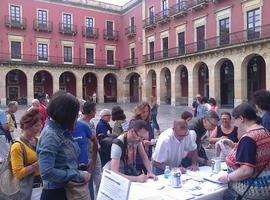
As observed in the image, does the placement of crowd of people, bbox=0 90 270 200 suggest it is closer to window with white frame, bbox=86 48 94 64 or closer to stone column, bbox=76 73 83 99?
stone column, bbox=76 73 83 99

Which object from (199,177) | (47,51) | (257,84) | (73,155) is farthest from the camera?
(47,51)

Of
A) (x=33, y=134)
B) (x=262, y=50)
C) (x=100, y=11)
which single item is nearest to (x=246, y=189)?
(x=33, y=134)

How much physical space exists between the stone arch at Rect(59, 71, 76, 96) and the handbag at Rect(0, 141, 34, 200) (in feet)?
108

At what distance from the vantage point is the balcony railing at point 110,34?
36188 millimetres

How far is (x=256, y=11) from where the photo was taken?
20.3 metres

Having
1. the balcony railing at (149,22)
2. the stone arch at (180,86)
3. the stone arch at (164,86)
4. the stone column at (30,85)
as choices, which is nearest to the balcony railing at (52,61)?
the stone column at (30,85)

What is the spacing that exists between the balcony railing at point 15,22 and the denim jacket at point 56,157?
31211 millimetres

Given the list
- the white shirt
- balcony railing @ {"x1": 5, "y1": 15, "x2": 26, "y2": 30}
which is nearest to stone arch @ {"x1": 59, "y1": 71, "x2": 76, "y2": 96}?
balcony railing @ {"x1": 5, "y1": 15, "x2": 26, "y2": 30}

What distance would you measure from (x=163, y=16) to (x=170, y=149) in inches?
1024

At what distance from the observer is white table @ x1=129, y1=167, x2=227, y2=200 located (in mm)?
3068

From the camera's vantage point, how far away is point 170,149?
4.02m

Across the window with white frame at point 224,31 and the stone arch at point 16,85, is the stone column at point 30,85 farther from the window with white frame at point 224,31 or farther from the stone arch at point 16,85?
the window with white frame at point 224,31

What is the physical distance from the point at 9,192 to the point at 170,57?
83.7 ft

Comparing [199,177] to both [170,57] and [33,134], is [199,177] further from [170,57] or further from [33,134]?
[170,57]
